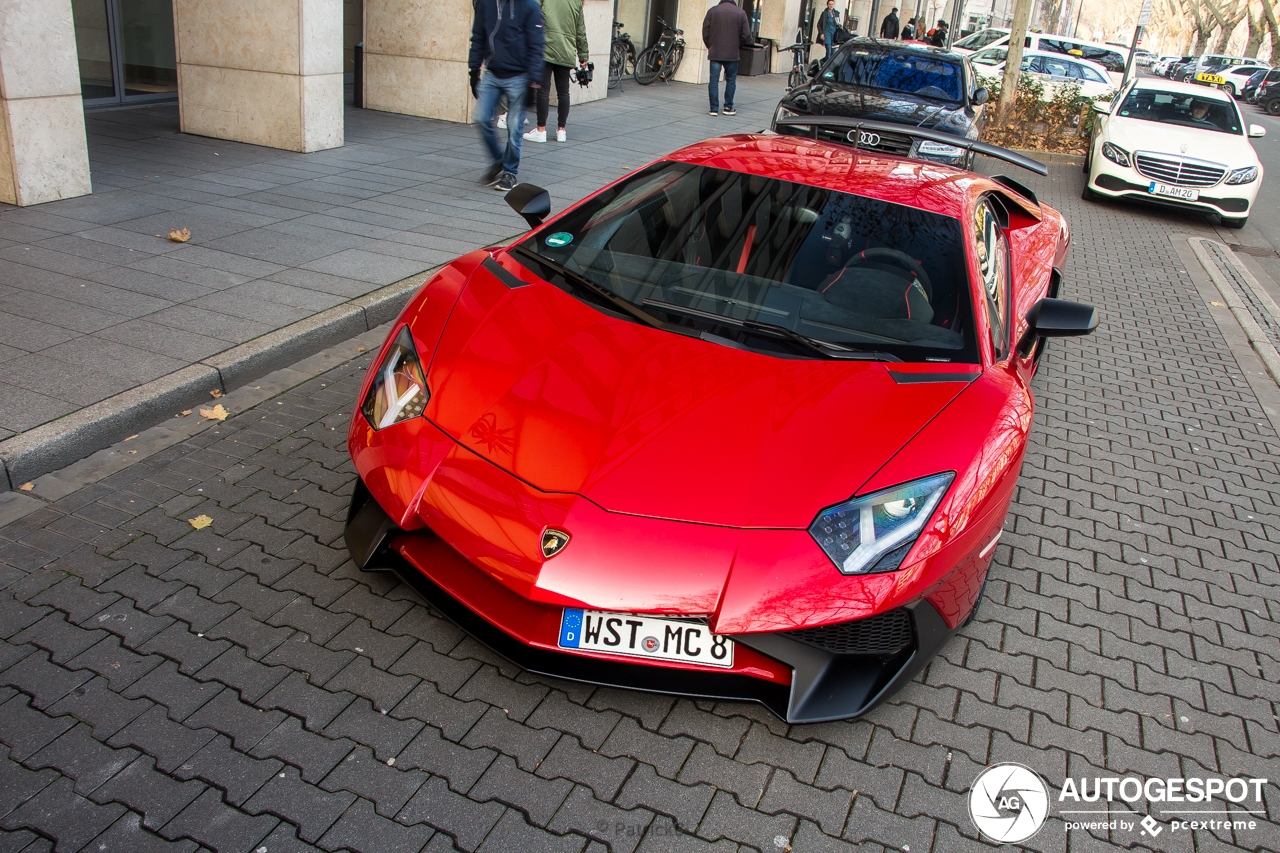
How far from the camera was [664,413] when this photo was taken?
9.27ft

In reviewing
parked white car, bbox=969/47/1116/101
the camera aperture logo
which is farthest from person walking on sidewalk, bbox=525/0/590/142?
parked white car, bbox=969/47/1116/101

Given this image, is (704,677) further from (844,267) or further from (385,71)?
(385,71)

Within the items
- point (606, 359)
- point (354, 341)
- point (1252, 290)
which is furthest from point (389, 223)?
point (1252, 290)

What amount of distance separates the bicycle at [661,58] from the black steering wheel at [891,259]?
56.6 feet

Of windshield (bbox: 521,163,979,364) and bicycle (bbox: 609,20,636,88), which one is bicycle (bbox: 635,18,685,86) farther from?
windshield (bbox: 521,163,979,364)

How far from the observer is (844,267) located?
3549 mm

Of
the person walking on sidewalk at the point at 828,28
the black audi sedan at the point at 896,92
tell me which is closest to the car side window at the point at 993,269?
the black audi sedan at the point at 896,92

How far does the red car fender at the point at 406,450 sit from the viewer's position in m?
2.77

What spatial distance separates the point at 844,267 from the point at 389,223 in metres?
4.83

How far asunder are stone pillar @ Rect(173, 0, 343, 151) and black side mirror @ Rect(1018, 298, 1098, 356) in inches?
318

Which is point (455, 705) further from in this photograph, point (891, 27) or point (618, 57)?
point (891, 27)

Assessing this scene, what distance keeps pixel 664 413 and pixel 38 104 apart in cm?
639

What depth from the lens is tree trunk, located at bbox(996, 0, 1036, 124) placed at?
16281 millimetres

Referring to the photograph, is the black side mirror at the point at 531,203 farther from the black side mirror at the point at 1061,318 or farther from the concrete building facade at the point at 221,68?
the concrete building facade at the point at 221,68
